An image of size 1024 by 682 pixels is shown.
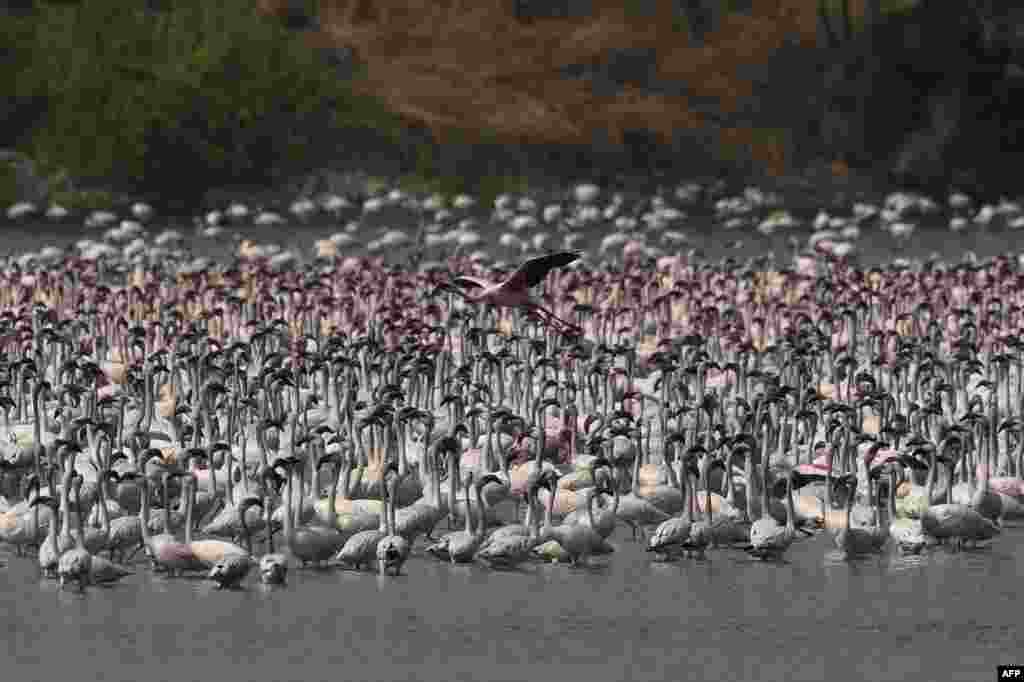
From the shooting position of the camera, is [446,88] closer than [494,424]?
No

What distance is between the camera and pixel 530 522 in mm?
24438

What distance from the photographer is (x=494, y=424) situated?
91.7 ft

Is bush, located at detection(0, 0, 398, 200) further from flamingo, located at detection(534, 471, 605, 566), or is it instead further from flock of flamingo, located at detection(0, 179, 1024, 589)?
flamingo, located at detection(534, 471, 605, 566)

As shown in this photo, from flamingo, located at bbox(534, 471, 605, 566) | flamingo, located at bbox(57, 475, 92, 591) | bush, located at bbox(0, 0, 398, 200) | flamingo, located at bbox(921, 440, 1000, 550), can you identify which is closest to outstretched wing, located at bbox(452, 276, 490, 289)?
flamingo, located at bbox(534, 471, 605, 566)

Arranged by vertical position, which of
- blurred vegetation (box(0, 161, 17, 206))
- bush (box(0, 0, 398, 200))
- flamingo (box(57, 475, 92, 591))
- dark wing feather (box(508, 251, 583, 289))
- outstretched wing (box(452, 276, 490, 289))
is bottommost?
blurred vegetation (box(0, 161, 17, 206))

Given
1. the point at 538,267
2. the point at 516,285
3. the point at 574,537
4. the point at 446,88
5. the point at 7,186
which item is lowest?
the point at 7,186

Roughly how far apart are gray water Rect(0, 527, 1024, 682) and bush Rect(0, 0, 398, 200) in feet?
138

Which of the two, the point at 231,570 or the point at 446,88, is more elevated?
the point at 231,570

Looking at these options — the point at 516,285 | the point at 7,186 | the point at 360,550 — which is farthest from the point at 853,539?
the point at 7,186

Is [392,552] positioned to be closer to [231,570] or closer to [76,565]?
[231,570]

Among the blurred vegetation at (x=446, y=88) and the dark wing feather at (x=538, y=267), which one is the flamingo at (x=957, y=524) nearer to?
the dark wing feather at (x=538, y=267)

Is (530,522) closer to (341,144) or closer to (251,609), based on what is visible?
(251,609)

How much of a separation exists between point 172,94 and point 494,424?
38819mm

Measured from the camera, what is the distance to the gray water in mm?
20891
